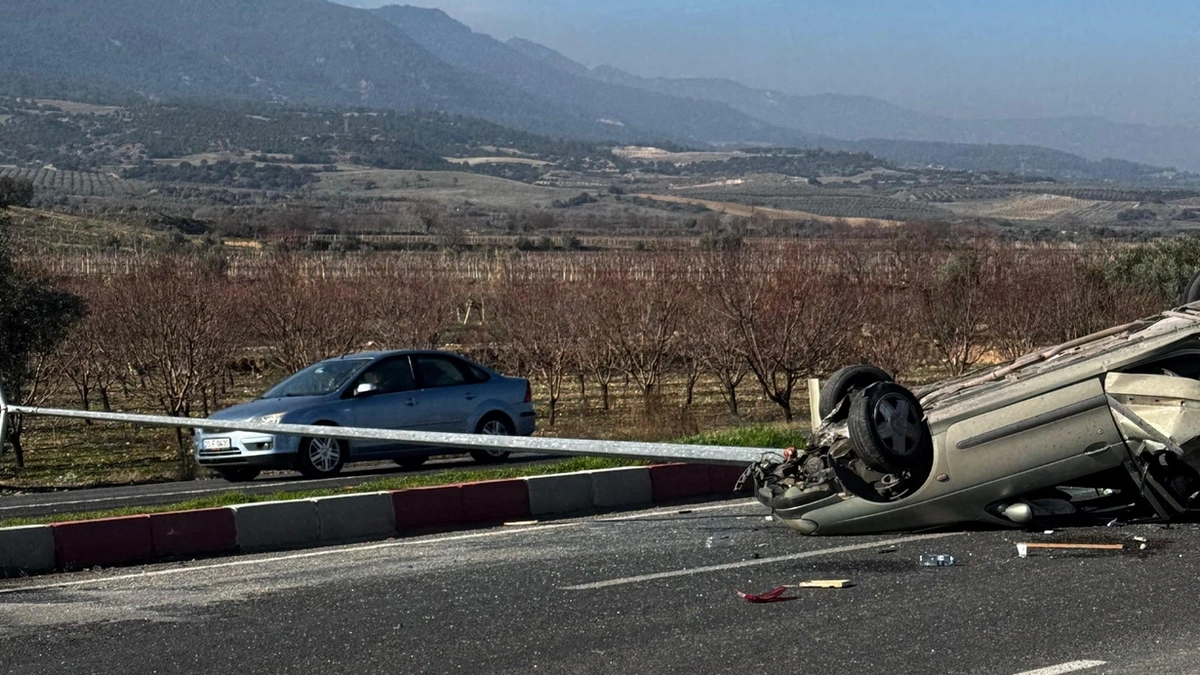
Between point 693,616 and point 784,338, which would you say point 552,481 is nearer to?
point 693,616

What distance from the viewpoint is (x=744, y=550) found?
9.32m

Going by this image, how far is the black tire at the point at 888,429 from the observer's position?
8672 mm

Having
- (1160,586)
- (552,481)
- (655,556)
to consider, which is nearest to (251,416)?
(552,481)

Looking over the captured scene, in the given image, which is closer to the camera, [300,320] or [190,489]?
[190,489]

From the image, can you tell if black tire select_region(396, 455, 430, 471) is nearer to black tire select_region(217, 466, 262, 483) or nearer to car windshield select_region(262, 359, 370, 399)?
car windshield select_region(262, 359, 370, 399)

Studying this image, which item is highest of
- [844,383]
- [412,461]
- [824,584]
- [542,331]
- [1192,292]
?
[1192,292]

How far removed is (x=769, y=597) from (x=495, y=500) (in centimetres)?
440

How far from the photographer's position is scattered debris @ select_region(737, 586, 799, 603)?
773cm

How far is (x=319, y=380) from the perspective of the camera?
696 inches

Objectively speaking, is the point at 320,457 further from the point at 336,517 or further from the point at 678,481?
the point at 336,517

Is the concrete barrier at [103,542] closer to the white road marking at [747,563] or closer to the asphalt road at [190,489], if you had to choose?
the white road marking at [747,563]

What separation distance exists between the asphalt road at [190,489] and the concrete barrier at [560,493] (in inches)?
145

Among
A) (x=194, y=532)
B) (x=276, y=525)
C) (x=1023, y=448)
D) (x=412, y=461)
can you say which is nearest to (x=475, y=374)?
(x=412, y=461)

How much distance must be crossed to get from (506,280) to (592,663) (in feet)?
124
